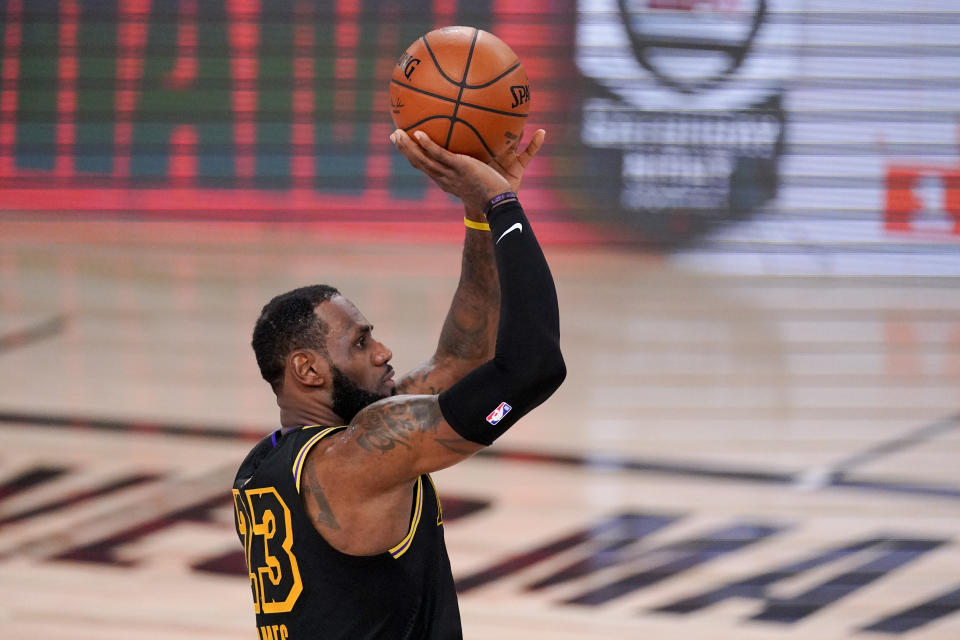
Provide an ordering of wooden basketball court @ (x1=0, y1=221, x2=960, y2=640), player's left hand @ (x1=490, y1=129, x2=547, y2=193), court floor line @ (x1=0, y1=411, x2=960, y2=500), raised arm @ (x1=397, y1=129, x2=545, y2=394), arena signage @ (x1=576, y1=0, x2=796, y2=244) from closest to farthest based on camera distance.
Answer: player's left hand @ (x1=490, y1=129, x2=547, y2=193) → raised arm @ (x1=397, y1=129, x2=545, y2=394) → wooden basketball court @ (x1=0, y1=221, x2=960, y2=640) → court floor line @ (x1=0, y1=411, x2=960, y2=500) → arena signage @ (x1=576, y1=0, x2=796, y2=244)

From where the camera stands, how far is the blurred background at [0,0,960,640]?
5.63 m

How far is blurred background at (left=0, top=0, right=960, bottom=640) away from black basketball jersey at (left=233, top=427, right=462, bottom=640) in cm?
313

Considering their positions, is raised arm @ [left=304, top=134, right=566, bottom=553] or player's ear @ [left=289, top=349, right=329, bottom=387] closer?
raised arm @ [left=304, top=134, right=566, bottom=553]

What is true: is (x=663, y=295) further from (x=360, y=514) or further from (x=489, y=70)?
(x=360, y=514)

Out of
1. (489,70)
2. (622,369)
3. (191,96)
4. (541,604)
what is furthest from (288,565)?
(191,96)

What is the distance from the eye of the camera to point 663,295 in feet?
19.1

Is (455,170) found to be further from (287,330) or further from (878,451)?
(878,451)

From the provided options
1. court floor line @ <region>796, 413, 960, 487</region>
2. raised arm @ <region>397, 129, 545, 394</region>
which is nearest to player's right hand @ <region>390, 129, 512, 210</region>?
raised arm @ <region>397, 129, 545, 394</region>

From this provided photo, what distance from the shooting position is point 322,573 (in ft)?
7.79

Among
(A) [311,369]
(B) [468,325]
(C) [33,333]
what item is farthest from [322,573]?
(C) [33,333]

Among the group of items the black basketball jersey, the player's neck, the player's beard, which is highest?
the player's beard

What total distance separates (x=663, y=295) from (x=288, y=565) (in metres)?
3.78

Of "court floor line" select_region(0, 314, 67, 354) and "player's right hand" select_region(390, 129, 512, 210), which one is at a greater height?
"player's right hand" select_region(390, 129, 512, 210)

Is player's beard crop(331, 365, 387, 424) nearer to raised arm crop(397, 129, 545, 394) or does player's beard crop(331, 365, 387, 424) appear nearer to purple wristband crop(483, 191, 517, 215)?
raised arm crop(397, 129, 545, 394)
